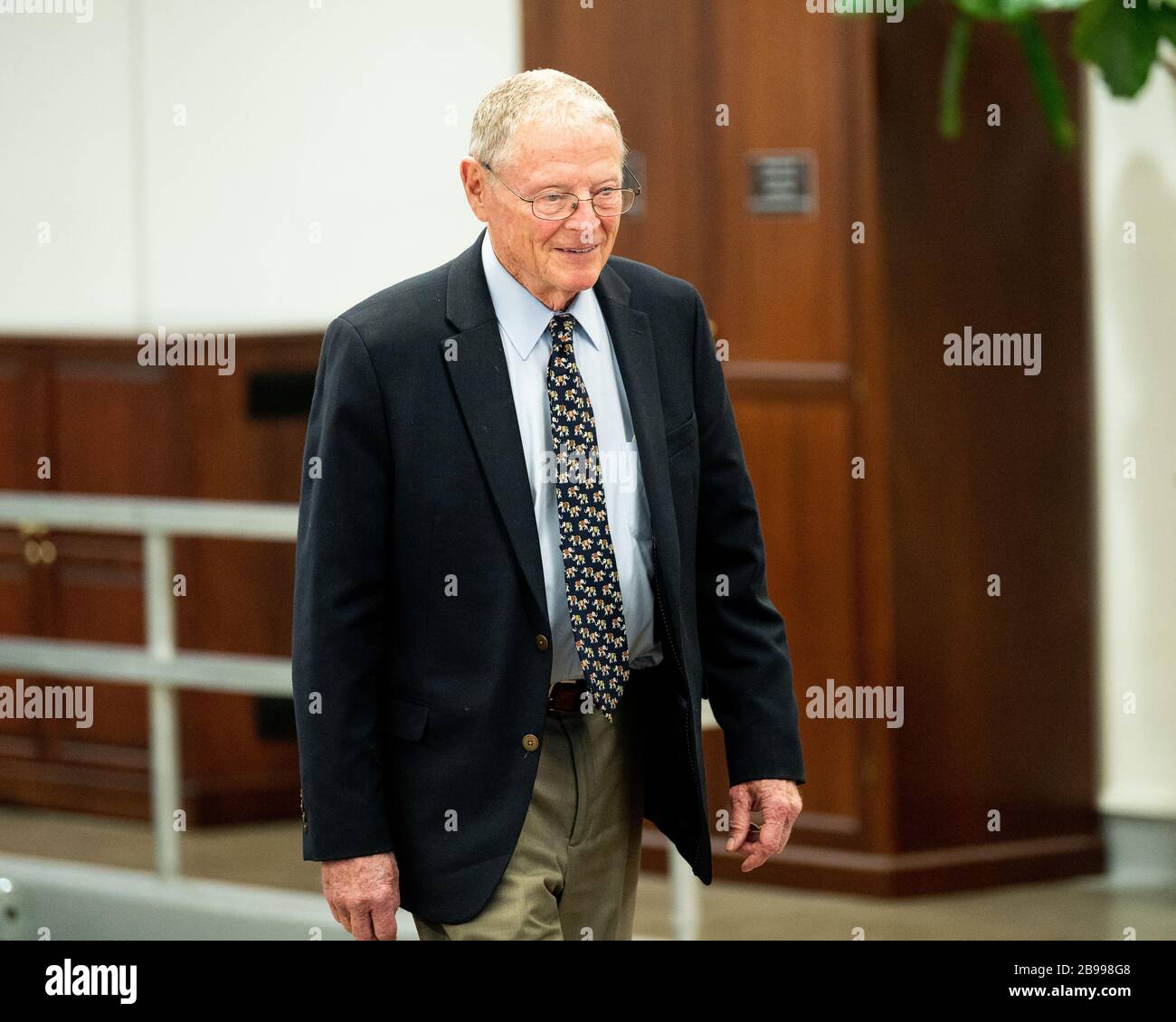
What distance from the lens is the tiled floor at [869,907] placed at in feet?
15.5

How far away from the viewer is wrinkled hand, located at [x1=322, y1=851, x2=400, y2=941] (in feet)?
7.93

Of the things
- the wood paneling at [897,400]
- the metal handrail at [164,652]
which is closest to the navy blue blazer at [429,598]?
the metal handrail at [164,652]

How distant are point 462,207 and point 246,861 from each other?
Answer: 193cm

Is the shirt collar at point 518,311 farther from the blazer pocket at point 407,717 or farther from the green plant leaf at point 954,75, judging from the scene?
the green plant leaf at point 954,75

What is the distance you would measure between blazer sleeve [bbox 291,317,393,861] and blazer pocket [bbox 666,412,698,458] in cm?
36

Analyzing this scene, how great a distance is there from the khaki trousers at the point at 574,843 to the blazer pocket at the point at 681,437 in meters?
0.30

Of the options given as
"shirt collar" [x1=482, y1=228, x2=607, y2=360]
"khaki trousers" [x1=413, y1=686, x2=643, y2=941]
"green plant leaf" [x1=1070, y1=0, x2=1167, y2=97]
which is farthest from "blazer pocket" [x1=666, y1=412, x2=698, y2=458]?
"green plant leaf" [x1=1070, y1=0, x2=1167, y2=97]

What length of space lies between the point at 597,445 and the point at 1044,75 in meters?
2.64

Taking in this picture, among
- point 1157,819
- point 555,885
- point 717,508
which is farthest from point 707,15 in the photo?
point 555,885

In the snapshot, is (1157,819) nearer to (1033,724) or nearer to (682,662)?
(1033,724)

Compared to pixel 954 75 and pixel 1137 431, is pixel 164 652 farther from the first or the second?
pixel 1137 431

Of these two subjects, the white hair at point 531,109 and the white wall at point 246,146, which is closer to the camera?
the white hair at point 531,109

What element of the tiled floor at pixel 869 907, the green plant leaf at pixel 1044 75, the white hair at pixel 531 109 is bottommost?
the tiled floor at pixel 869 907

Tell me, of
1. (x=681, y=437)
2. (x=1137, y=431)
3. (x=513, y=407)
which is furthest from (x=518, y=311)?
(x=1137, y=431)
